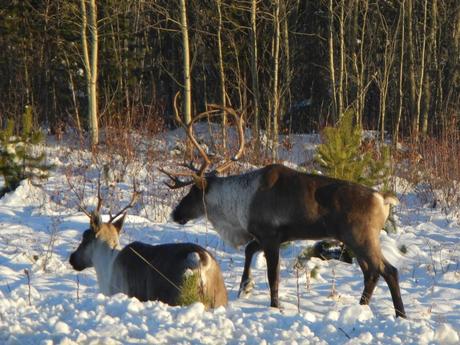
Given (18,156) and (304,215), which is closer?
(304,215)

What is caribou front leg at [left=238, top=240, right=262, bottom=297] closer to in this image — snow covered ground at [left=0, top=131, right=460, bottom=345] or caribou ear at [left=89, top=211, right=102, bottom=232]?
snow covered ground at [left=0, top=131, right=460, bottom=345]

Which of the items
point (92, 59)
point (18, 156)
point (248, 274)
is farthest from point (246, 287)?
point (92, 59)

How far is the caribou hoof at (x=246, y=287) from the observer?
307 inches

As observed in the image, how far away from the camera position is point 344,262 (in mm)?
9258

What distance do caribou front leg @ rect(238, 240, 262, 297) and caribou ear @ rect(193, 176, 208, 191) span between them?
806 mm

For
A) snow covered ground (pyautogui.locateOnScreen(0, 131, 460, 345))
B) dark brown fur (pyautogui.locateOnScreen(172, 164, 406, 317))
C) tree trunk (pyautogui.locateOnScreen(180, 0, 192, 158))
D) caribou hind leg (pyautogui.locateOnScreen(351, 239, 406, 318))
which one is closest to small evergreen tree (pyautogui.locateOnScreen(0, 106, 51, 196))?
snow covered ground (pyautogui.locateOnScreen(0, 131, 460, 345))

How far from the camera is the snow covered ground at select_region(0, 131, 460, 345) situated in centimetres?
460

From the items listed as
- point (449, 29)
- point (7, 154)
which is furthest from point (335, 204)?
point (449, 29)

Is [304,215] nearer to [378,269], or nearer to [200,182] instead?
[378,269]

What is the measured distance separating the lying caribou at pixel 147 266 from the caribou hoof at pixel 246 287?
138 cm

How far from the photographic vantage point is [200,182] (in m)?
Result: 8.40

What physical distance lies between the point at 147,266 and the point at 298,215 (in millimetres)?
1783

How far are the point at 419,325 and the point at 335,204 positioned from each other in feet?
8.95

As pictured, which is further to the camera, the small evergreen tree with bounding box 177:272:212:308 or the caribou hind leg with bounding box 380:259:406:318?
the caribou hind leg with bounding box 380:259:406:318
